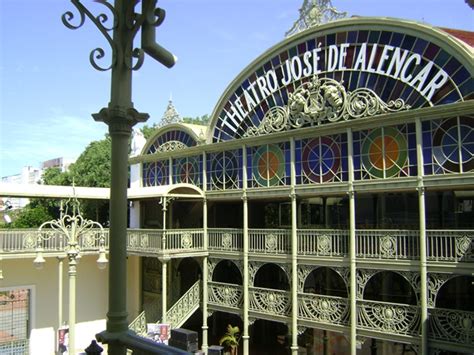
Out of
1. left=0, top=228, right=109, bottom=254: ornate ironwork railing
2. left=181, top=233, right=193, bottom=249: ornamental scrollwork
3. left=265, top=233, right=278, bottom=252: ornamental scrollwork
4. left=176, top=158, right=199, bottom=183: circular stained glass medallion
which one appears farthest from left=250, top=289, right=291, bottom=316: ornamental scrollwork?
left=0, top=228, right=109, bottom=254: ornate ironwork railing

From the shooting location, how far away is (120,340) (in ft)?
11.4

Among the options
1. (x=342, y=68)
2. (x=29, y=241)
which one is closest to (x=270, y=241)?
(x=342, y=68)

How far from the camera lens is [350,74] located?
16641mm

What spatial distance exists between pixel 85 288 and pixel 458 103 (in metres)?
18.4

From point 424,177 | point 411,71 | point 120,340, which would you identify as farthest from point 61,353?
point 120,340

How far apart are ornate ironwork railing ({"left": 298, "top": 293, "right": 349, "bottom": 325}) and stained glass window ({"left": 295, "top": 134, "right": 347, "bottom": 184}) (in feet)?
13.0

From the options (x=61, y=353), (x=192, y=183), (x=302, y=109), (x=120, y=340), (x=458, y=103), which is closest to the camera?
(x=120, y=340)

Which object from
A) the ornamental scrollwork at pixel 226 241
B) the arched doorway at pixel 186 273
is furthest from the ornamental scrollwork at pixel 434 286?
the arched doorway at pixel 186 273

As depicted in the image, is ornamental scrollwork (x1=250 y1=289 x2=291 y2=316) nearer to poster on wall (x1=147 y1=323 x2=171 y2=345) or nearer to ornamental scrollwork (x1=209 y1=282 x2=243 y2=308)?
ornamental scrollwork (x1=209 y1=282 x2=243 y2=308)

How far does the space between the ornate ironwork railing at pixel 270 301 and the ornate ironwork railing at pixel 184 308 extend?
310 cm

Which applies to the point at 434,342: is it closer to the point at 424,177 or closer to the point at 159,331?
the point at 424,177

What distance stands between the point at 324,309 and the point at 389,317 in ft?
7.61

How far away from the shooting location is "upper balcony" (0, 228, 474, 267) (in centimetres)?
1435

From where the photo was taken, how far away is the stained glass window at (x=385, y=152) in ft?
49.5
